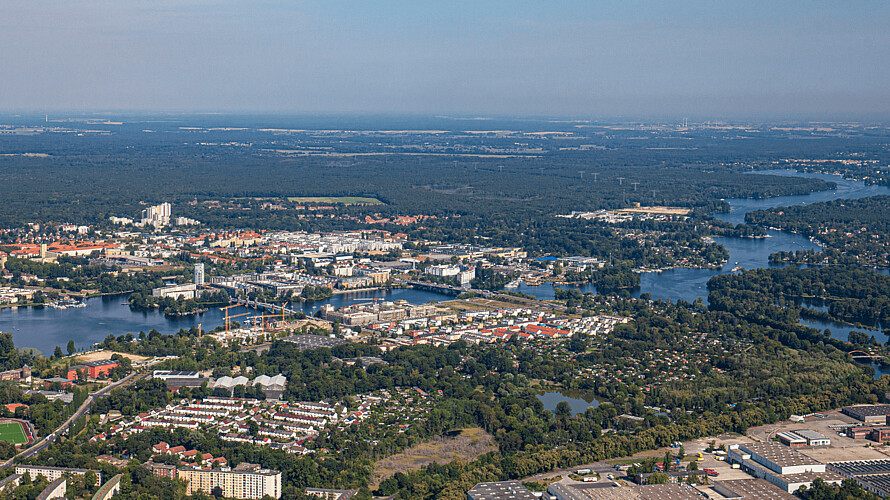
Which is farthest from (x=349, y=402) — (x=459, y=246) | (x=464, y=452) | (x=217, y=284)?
(x=459, y=246)

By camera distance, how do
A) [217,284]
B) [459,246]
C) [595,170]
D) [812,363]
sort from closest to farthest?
[812,363] → [217,284] → [459,246] → [595,170]

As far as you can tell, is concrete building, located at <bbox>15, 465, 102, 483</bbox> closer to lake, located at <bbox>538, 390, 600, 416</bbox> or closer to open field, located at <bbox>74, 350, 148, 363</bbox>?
open field, located at <bbox>74, 350, 148, 363</bbox>

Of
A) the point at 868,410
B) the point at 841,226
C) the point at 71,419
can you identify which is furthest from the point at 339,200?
the point at 868,410

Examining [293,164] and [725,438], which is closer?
[725,438]

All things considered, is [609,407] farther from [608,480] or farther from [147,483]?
[147,483]

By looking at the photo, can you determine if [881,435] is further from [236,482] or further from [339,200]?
[339,200]

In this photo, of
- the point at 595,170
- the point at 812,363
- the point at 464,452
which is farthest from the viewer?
the point at 595,170
